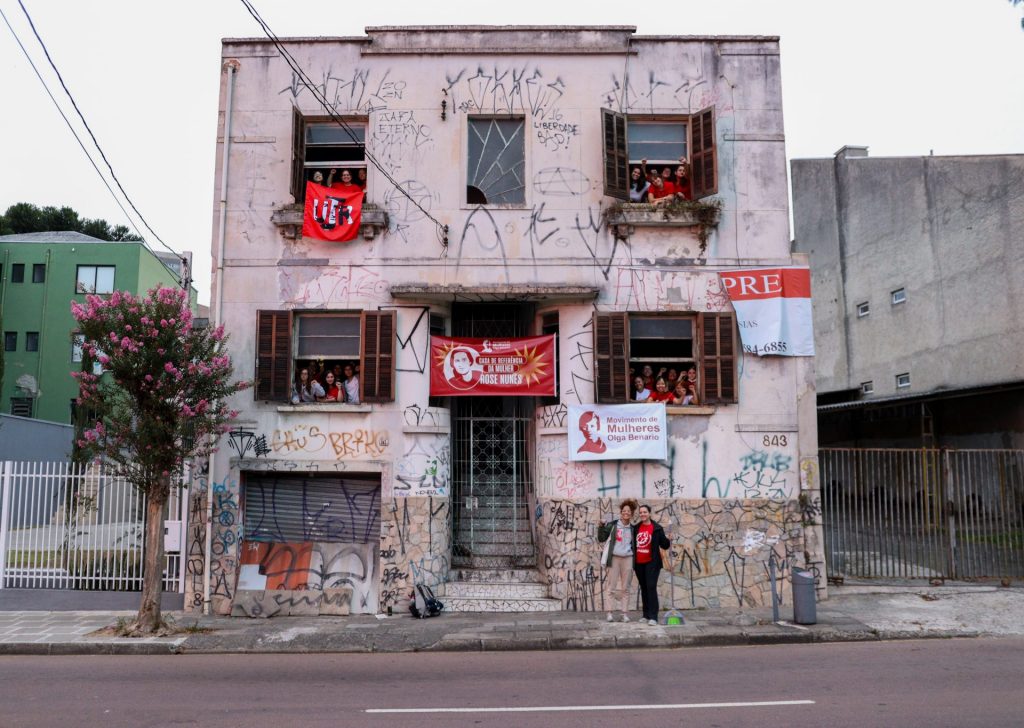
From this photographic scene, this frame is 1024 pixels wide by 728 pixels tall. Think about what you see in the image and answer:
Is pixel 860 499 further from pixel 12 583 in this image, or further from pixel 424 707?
pixel 12 583

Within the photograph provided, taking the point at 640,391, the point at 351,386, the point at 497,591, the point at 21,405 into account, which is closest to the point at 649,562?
the point at 497,591

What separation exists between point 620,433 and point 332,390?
14.9 ft

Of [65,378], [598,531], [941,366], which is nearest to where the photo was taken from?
[598,531]

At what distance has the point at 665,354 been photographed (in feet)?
42.5

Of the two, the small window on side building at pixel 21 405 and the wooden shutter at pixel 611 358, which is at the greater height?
the small window on side building at pixel 21 405

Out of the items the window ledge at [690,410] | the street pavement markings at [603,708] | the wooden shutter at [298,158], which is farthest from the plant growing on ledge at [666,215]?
the street pavement markings at [603,708]

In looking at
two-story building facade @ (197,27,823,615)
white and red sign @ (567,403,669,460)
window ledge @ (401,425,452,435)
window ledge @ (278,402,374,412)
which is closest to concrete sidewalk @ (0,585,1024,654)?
two-story building facade @ (197,27,823,615)

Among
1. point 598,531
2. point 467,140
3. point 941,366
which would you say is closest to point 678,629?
point 598,531

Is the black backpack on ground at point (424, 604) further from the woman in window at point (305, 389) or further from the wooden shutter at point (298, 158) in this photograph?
the wooden shutter at point (298, 158)

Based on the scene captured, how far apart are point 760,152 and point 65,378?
3282 cm

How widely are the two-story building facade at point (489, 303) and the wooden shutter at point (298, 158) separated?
0.18 ft

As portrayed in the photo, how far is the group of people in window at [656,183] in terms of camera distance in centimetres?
1327

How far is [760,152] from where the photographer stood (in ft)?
42.8

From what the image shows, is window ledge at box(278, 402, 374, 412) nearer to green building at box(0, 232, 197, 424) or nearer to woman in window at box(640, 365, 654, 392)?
woman in window at box(640, 365, 654, 392)
